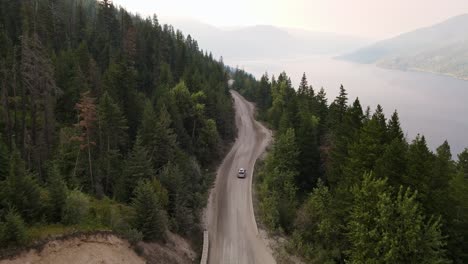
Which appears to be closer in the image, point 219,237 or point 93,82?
point 219,237

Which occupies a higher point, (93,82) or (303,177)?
(93,82)

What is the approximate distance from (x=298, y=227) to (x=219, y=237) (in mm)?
8226

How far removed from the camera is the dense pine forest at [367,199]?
22.4m

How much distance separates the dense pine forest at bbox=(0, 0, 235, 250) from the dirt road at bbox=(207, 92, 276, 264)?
196 cm

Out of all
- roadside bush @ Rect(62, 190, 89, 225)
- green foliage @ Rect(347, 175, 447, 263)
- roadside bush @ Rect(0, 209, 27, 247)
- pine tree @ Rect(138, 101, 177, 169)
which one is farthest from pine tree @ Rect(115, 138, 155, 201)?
green foliage @ Rect(347, 175, 447, 263)

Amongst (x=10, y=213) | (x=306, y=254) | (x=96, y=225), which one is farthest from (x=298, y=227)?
(x=10, y=213)

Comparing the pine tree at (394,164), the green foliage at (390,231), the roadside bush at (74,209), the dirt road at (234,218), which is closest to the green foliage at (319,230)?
the dirt road at (234,218)

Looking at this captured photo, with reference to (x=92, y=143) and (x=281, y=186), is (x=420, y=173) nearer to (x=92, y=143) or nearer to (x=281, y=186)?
(x=281, y=186)

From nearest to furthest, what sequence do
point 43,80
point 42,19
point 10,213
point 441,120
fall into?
point 10,213, point 43,80, point 42,19, point 441,120

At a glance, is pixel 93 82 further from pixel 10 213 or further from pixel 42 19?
pixel 10 213

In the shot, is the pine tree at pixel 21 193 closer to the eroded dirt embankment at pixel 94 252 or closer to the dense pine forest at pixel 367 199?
the eroded dirt embankment at pixel 94 252

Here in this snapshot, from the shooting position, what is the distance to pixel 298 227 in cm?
3544

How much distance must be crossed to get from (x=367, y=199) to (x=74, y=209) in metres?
19.9

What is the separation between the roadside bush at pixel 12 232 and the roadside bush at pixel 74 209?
10.5 ft
